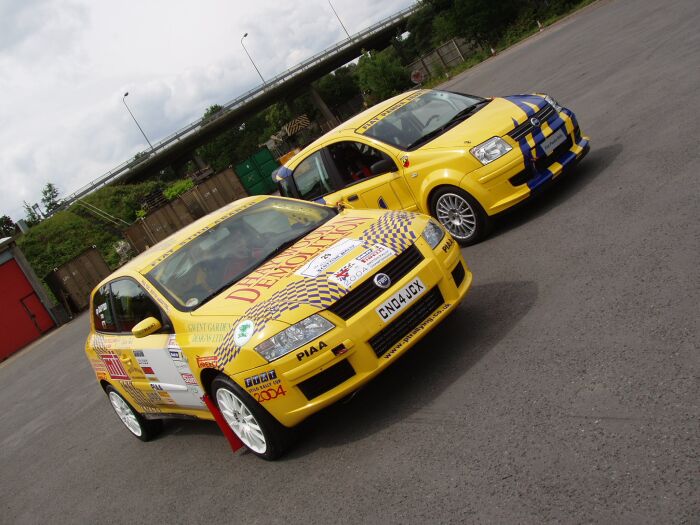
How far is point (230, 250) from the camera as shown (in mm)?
6016

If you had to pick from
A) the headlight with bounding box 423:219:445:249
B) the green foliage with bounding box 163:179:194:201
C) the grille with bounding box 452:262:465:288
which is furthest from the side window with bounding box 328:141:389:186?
the green foliage with bounding box 163:179:194:201

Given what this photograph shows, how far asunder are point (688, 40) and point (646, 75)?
1.87 meters

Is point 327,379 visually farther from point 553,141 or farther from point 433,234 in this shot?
point 553,141

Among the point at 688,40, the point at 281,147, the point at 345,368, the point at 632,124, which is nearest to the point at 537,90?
the point at 688,40

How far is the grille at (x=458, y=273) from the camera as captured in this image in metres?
5.32

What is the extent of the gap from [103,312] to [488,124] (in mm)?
4464

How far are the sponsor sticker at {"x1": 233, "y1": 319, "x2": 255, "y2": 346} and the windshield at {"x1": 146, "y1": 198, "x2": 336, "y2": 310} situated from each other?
2.32 feet

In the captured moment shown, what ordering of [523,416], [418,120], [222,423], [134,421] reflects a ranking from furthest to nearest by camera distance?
[418,120] → [134,421] → [222,423] → [523,416]

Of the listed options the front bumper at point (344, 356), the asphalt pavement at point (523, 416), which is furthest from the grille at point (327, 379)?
the asphalt pavement at point (523, 416)

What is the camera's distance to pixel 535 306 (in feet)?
17.8

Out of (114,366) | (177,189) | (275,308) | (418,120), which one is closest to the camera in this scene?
(275,308)

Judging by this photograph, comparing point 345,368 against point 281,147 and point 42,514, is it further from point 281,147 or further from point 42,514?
point 281,147

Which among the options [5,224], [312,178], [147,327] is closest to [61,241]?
[5,224]

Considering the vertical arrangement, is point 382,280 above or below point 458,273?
above
